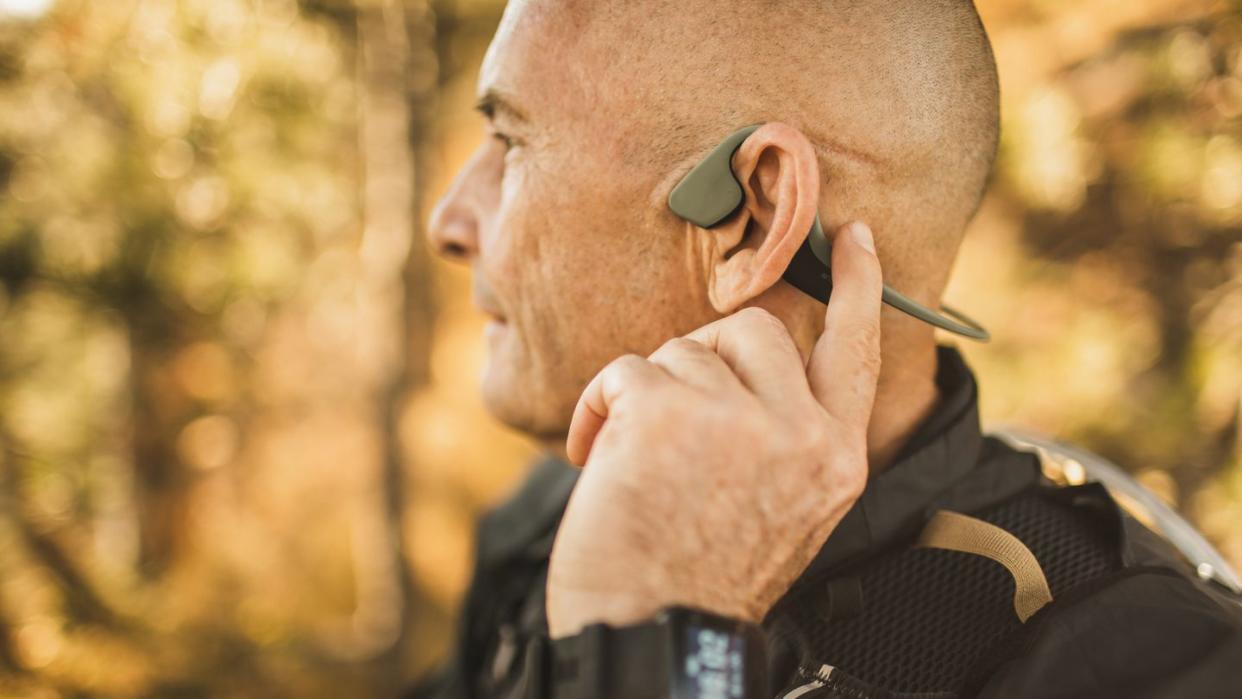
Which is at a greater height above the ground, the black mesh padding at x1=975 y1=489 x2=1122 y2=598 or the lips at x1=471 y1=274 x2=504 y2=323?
the lips at x1=471 y1=274 x2=504 y2=323

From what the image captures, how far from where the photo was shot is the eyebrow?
120 cm

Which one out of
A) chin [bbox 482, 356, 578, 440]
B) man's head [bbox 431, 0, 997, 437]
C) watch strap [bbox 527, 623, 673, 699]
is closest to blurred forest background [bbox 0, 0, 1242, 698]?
chin [bbox 482, 356, 578, 440]

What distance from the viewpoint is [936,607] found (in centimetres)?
107

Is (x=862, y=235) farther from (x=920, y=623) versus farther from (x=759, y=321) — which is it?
(x=920, y=623)

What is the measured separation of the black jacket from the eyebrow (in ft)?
2.53

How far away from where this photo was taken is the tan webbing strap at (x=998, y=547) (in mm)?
1007

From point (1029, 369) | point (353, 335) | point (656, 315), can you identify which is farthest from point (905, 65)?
point (353, 335)

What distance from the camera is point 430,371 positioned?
3135mm

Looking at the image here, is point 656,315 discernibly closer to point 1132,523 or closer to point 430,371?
point 1132,523

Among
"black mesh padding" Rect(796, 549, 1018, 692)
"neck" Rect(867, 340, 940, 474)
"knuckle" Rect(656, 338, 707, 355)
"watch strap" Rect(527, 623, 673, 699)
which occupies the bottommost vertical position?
"black mesh padding" Rect(796, 549, 1018, 692)

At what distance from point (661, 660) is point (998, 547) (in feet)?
1.78

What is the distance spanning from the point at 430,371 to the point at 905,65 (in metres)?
2.42

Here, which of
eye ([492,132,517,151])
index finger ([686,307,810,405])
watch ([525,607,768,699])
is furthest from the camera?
eye ([492,132,517,151])

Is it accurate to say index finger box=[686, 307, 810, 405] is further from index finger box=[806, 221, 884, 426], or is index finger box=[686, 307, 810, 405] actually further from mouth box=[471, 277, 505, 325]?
mouth box=[471, 277, 505, 325]
